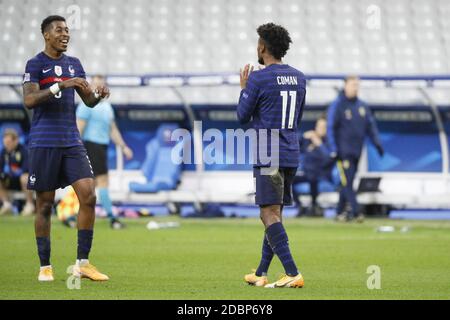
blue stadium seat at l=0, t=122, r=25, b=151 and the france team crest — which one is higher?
the france team crest

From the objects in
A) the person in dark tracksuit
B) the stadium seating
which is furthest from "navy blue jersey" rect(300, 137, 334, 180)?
the stadium seating

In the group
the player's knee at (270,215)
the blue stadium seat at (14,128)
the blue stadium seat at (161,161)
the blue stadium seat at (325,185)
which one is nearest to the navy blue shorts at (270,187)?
the player's knee at (270,215)

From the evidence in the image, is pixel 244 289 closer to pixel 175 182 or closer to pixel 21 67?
pixel 175 182

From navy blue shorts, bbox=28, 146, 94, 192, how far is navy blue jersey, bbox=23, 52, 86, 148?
6 centimetres

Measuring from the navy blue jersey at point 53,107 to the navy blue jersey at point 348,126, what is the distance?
32.6 ft

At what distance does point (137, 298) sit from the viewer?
891 centimetres

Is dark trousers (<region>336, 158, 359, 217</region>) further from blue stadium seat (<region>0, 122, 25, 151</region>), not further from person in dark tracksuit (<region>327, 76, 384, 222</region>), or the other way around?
blue stadium seat (<region>0, 122, 25, 151</region>)

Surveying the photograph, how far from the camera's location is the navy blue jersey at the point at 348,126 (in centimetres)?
1975

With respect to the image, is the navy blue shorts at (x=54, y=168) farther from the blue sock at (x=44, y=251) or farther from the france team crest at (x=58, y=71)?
the france team crest at (x=58, y=71)

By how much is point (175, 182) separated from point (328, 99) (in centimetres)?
340

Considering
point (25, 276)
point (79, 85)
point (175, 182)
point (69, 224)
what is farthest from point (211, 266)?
point (175, 182)

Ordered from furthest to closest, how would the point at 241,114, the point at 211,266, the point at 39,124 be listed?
1. the point at 211,266
2. the point at 39,124
3. the point at 241,114

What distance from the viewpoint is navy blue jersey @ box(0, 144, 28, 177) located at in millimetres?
22781

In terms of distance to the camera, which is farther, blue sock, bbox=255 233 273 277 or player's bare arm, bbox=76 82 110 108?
player's bare arm, bbox=76 82 110 108
